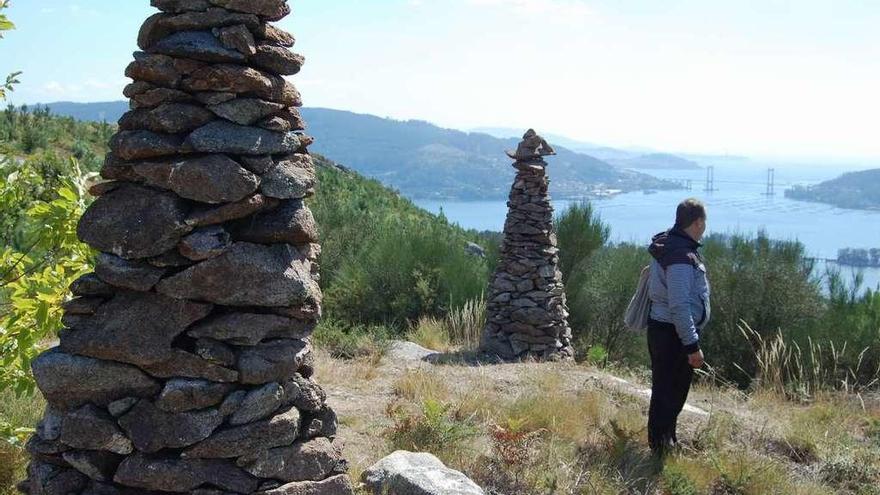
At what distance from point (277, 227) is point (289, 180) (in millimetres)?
229

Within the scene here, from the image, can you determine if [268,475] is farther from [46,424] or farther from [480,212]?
[480,212]

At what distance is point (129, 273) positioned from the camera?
11.4ft

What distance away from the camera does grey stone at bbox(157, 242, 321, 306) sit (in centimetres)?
349

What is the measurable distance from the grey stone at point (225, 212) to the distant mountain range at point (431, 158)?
48.3m

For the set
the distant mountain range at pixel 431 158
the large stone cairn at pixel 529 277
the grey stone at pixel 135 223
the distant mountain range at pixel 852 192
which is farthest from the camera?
the distant mountain range at pixel 431 158

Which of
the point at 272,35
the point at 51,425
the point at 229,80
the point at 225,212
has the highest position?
the point at 272,35

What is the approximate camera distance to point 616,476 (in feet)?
17.7

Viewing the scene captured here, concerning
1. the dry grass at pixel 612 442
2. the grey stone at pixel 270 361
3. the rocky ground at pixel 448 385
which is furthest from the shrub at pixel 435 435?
the grey stone at pixel 270 361

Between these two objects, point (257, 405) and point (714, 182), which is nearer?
point (257, 405)

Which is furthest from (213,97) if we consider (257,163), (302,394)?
(302,394)

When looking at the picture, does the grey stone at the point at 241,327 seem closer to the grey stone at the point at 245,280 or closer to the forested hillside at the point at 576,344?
the grey stone at the point at 245,280

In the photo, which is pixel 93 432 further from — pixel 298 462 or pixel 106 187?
pixel 106 187

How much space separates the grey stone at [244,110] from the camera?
3592mm

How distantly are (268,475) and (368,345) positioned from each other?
20.1 ft
